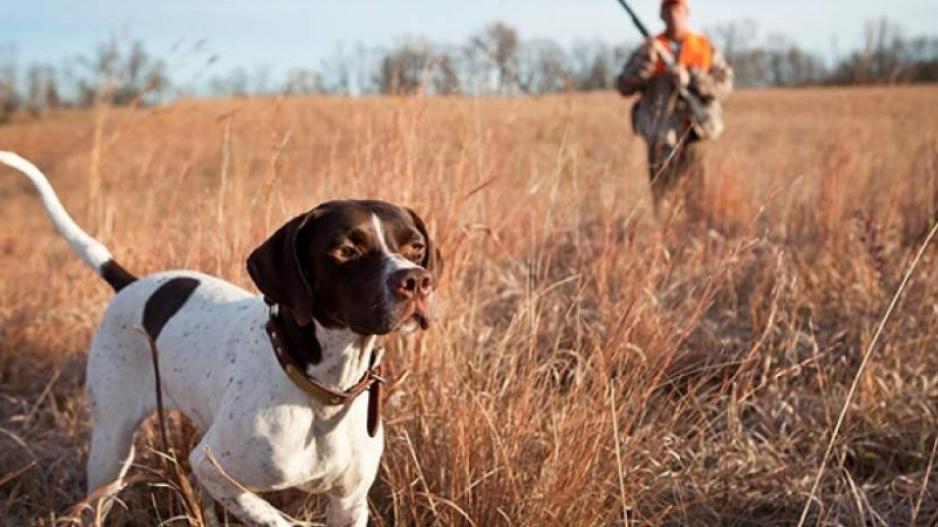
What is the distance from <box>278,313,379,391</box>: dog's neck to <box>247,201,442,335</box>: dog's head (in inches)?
1.6

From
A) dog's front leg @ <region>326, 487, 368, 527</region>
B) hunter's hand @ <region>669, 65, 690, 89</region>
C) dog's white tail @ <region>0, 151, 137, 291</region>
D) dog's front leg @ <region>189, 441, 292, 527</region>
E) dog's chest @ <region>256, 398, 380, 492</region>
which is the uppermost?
hunter's hand @ <region>669, 65, 690, 89</region>

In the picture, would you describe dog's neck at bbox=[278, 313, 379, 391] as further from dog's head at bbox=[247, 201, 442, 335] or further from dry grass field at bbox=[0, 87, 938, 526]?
dry grass field at bbox=[0, 87, 938, 526]

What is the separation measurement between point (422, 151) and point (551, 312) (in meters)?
0.85

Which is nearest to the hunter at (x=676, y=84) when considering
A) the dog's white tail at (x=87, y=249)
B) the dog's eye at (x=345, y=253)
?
the dog's white tail at (x=87, y=249)

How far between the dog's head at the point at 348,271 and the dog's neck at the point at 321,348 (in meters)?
0.04

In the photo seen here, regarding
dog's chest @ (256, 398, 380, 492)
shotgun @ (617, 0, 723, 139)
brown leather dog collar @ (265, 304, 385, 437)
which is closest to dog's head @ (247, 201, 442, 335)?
brown leather dog collar @ (265, 304, 385, 437)

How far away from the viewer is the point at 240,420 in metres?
2.31

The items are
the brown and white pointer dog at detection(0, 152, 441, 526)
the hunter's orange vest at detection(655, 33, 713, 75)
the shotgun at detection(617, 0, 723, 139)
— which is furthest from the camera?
the hunter's orange vest at detection(655, 33, 713, 75)

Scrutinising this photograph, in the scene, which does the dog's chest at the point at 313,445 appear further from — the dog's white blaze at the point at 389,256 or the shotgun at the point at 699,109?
the shotgun at the point at 699,109

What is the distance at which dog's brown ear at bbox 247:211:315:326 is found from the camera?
7.21 ft

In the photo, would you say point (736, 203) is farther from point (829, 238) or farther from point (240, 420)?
point (240, 420)

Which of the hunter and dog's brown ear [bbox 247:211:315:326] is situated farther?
the hunter

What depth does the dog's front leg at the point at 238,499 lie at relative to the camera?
7.70 feet

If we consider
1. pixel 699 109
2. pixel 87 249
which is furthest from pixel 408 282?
pixel 699 109
